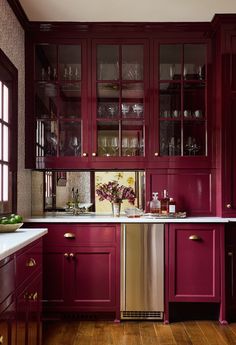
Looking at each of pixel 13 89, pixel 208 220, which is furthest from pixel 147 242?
pixel 13 89

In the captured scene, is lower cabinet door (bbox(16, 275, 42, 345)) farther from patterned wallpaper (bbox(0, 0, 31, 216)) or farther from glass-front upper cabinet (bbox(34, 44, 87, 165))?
glass-front upper cabinet (bbox(34, 44, 87, 165))

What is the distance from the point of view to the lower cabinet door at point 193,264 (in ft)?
12.3

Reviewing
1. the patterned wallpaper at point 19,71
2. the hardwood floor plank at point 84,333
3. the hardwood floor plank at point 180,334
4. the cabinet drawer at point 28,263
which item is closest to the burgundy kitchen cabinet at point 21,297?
the cabinet drawer at point 28,263

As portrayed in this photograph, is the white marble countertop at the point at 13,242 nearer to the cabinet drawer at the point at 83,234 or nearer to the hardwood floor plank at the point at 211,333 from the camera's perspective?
the cabinet drawer at the point at 83,234

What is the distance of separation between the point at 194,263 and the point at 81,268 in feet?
3.10

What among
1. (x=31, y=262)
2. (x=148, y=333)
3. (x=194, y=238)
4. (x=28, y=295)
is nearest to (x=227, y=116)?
(x=194, y=238)

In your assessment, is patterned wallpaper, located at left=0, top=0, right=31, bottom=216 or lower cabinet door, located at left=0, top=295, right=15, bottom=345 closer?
lower cabinet door, located at left=0, top=295, right=15, bottom=345

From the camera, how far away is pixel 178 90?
13.4ft

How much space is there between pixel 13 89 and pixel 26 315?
197cm

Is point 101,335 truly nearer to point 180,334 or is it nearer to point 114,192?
point 180,334

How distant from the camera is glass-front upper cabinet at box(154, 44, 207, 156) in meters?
4.05

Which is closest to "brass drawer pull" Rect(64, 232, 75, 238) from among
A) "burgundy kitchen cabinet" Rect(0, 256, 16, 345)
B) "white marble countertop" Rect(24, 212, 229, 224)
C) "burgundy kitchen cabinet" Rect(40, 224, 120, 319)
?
"burgundy kitchen cabinet" Rect(40, 224, 120, 319)

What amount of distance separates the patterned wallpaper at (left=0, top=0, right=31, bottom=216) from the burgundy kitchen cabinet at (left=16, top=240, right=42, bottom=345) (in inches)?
48.1

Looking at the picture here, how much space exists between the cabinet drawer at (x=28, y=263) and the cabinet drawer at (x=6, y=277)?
4.5 inches
